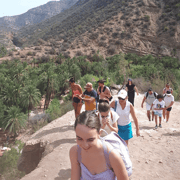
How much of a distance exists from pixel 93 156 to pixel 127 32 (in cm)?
4182

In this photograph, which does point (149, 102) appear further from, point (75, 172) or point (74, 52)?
point (74, 52)

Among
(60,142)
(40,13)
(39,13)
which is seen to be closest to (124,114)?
(60,142)

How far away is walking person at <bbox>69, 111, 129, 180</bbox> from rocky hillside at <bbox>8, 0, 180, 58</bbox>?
37.7 metres

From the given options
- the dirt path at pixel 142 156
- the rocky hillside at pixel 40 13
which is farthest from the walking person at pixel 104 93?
the rocky hillside at pixel 40 13

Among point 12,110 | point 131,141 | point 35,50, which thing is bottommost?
point 12,110

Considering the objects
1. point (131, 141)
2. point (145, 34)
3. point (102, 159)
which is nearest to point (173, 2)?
point (145, 34)

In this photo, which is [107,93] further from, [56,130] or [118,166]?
[118,166]

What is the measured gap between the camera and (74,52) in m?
40.1

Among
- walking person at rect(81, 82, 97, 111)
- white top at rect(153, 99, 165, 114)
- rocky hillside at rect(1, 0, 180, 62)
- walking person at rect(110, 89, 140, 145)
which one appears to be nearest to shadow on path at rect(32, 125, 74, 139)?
walking person at rect(81, 82, 97, 111)

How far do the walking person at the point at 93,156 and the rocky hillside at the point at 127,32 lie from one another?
37.7m

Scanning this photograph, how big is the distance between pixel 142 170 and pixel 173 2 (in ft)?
162

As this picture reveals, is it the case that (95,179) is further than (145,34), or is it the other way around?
(145,34)

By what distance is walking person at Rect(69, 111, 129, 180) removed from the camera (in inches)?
51.4

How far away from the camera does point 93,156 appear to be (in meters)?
1.38
